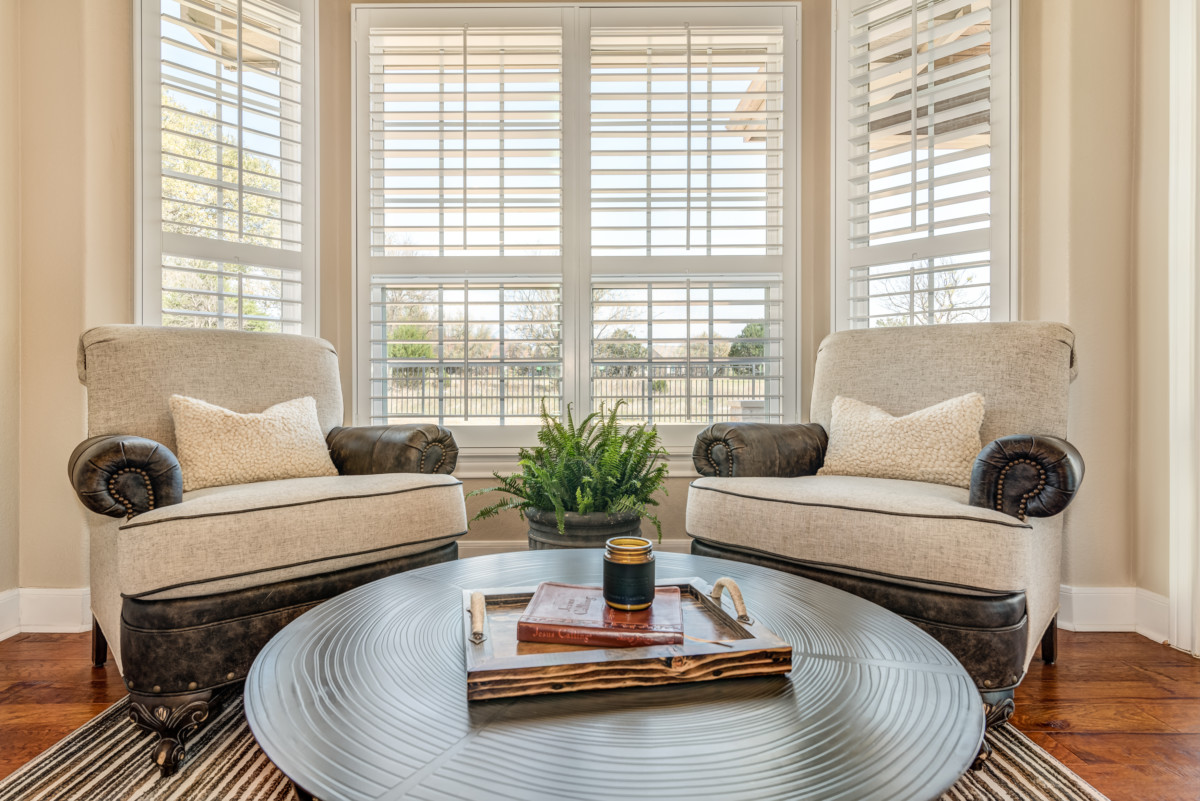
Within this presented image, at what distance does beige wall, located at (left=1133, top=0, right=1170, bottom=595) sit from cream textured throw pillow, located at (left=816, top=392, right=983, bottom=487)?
630 mm

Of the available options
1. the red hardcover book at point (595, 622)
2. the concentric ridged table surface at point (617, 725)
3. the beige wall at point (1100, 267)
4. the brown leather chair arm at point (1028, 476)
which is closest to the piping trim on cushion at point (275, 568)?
the concentric ridged table surface at point (617, 725)

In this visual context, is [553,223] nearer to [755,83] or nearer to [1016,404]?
[755,83]

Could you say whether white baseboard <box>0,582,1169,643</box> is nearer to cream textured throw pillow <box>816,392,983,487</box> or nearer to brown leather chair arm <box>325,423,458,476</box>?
cream textured throw pillow <box>816,392,983,487</box>

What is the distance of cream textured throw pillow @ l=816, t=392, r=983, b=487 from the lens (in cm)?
188

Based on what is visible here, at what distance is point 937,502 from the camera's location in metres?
1.52

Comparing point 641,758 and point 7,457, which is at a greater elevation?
point 7,457

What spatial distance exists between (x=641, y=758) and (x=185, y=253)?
2.52m

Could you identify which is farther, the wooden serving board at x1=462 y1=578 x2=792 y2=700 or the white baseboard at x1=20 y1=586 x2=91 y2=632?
the white baseboard at x1=20 y1=586 x2=91 y2=632

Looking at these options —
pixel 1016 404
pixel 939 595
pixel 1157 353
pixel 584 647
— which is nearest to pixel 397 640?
pixel 584 647

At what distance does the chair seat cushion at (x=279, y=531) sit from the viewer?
1.32 meters

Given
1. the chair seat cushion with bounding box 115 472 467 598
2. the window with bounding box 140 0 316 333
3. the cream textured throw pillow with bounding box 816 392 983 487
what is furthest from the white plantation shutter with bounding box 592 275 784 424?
the window with bounding box 140 0 316 333

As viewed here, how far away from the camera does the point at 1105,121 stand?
2.09 metres

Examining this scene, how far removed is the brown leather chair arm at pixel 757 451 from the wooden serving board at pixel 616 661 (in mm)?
1129

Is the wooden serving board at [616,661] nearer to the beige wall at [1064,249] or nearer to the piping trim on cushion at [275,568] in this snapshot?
the piping trim on cushion at [275,568]
